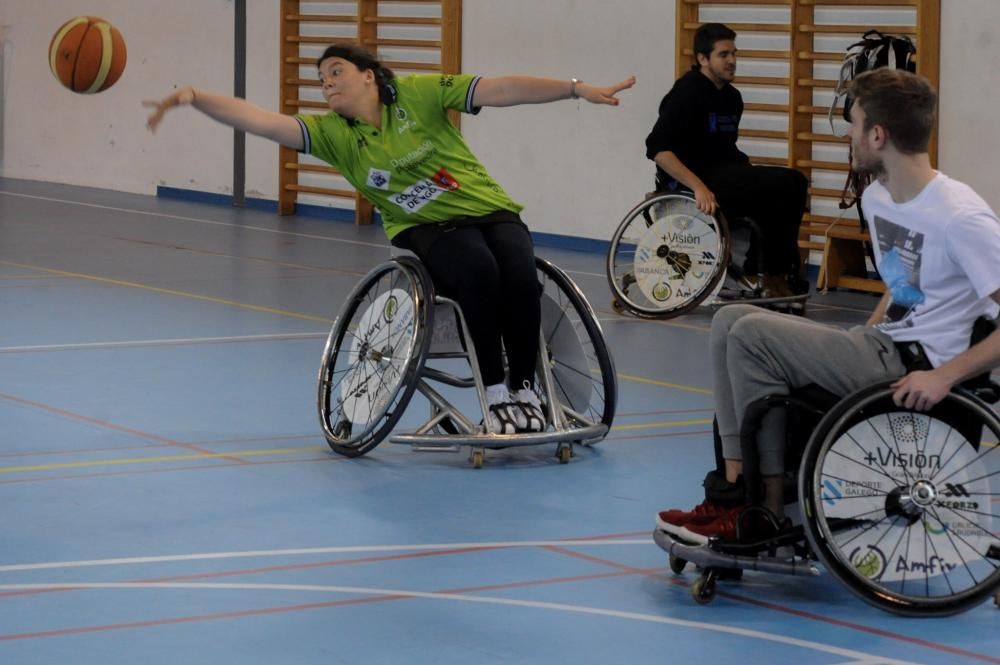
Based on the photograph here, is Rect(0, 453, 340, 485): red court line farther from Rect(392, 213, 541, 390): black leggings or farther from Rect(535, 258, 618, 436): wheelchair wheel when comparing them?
Rect(535, 258, 618, 436): wheelchair wheel

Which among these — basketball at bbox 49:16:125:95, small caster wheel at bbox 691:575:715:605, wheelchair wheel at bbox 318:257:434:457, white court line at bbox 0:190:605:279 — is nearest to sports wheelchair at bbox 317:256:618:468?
wheelchair wheel at bbox 318:257:434:457

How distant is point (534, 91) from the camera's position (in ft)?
15.1

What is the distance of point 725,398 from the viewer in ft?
10.8

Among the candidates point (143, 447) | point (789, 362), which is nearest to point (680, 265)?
point (143, 447)

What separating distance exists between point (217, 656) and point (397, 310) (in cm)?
181

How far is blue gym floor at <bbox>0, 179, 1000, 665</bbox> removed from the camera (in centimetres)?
298

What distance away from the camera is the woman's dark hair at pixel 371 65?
4.76 m

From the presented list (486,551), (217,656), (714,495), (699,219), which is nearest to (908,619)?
(714,495)

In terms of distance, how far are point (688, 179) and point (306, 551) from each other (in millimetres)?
3943

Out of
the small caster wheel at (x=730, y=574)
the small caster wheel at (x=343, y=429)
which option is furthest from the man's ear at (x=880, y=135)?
the small caster wheel at (x=343, y=429)

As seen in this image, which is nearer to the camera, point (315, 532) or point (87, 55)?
point (315, 532)

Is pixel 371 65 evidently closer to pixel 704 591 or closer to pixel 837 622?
pixel 704 591

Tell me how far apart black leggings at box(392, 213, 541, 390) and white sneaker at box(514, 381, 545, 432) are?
0.02 m

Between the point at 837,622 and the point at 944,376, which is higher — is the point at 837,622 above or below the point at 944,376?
below
